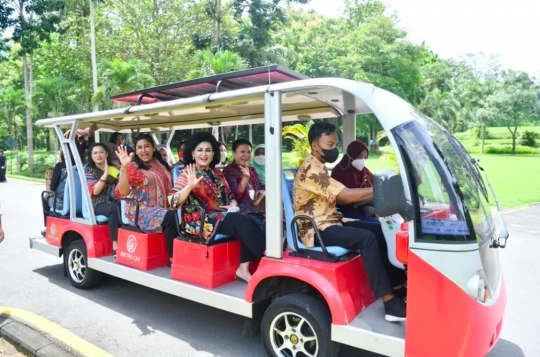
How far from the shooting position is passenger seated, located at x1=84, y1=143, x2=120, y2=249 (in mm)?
5258

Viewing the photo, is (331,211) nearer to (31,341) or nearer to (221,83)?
(221,83)

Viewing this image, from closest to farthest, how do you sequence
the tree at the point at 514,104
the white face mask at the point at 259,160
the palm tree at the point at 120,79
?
the white face mask at the point at 259,160
the palm tree at the point at 120,79
the tree at the point at 514,104

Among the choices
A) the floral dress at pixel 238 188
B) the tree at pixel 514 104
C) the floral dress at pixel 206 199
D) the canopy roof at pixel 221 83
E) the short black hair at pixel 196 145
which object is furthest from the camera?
the tree at pixel 514 104

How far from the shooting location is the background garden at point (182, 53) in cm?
1980

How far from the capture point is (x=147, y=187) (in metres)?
4.90

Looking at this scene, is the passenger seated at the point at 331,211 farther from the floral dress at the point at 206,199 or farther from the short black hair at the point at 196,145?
the short black hair at the point at 196,145

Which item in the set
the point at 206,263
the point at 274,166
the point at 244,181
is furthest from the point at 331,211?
the point at 244,181

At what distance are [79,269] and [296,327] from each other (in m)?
3.30

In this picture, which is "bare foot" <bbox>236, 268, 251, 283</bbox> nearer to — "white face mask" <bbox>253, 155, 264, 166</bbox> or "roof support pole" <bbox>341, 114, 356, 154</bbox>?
"roof support pole" <bbox>341, 114, 356, 154</bbox>

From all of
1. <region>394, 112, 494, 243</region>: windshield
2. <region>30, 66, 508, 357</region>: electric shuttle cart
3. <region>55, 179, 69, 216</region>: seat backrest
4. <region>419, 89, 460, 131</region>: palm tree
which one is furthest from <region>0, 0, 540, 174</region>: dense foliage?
<region>419, 89, 460, 131</region>: palm tree

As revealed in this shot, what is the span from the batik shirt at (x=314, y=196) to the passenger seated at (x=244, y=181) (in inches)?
48.7

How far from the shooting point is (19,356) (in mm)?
3625

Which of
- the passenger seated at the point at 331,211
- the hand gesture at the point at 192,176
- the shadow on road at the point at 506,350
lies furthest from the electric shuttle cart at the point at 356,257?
the shadow on road at the point at 506,350

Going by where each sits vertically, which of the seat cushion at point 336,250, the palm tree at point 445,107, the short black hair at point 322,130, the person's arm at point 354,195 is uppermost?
the palm tree at point 445,107
